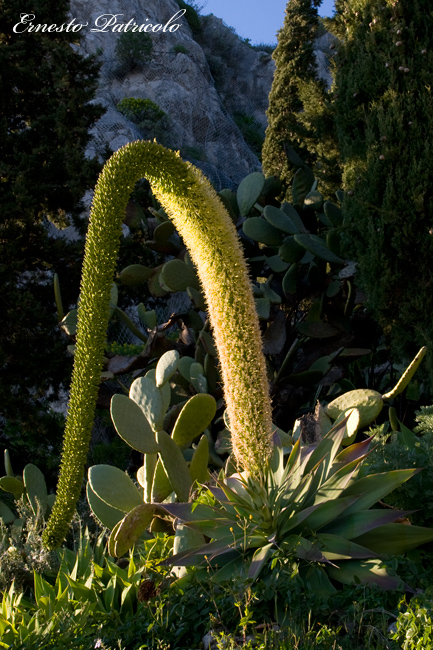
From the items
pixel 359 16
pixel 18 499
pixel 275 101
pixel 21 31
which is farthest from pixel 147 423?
pixel 275 101

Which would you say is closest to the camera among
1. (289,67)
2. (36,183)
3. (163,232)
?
(163,232)

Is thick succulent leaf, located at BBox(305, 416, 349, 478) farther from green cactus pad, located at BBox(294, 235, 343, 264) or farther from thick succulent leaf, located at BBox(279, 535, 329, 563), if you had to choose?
green cactus pad, located at BBox(294, 235, 343, 264)

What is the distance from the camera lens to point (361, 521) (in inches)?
95.5

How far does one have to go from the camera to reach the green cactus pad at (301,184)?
18.6ft

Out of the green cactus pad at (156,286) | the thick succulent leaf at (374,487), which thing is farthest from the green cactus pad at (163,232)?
the thick succulent leaf at (374,487)

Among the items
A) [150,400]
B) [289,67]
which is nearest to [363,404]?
[150,400]

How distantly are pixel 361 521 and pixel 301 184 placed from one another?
400 centimetres

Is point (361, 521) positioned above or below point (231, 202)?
below

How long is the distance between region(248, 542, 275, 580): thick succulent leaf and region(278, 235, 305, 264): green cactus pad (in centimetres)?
289

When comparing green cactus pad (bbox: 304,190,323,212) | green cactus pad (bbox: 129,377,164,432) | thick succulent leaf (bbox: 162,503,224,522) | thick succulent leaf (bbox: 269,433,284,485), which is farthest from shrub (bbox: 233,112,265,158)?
thick succulent leaf (bbox: 162,503,224,522)

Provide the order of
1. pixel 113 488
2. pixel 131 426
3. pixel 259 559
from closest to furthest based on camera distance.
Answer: pixel 259 559, pixel 131 426, pixel 113 488

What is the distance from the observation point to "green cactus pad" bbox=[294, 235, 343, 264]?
15.0 ft

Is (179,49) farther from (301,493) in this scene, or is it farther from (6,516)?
(301,493)

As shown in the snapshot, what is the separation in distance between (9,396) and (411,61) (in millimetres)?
4981
